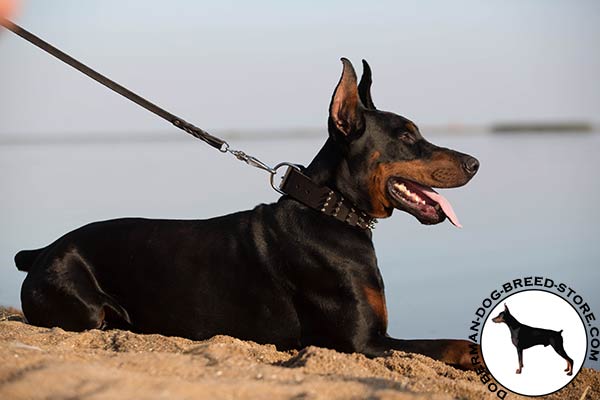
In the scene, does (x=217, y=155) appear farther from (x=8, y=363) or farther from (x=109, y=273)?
(x=8, y=363)

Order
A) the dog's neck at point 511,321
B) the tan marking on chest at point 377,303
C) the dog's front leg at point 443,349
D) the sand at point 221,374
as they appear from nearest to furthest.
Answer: the sand at point 221,374 → the dog's neck at point 511,321 → the dog's front leg at point 443,349 → the tan marking on chest at point 377,303

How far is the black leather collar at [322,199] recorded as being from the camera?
215 inches

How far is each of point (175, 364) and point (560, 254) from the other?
537cm

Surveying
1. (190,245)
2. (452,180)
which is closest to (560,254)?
(452,180)

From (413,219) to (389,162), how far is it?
507 cm

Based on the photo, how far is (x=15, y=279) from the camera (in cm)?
866

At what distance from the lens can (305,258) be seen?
5438 millimetres

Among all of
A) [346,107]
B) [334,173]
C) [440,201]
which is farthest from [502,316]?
[346,107]

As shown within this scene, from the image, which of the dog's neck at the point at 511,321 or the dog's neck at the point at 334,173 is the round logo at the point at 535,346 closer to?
the dog's neck at the point at 511,321

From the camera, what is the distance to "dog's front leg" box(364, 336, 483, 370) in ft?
16.5

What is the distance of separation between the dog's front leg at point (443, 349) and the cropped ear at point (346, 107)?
45.3 inches

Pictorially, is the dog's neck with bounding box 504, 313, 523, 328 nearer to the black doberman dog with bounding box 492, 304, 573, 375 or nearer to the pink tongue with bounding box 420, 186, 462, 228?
the black doberman dog with bounding box 492, 304, 573, 375

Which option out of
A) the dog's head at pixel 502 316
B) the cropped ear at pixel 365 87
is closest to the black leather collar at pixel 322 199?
the cropped ear at pixel 365 87

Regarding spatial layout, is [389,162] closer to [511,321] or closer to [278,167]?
[278,167]
